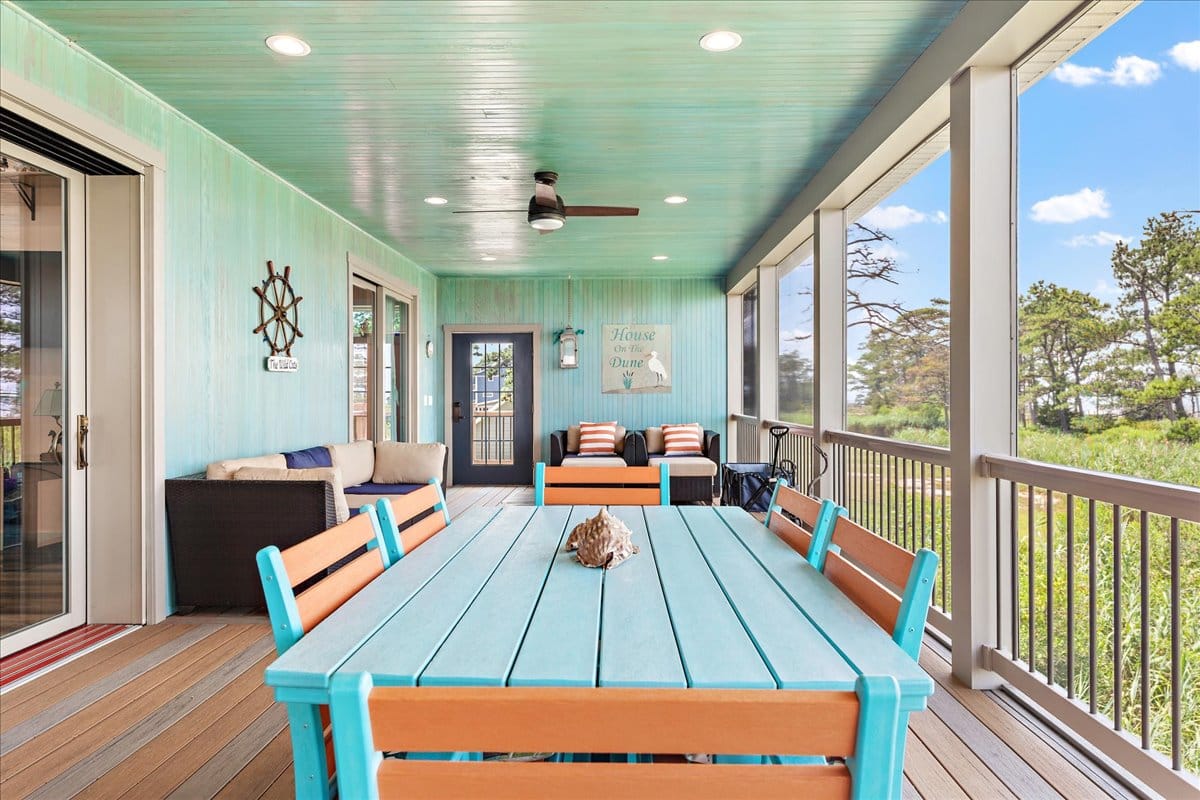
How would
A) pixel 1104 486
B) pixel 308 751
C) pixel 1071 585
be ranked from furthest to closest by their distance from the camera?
pixel 1071 585 → pixel 1104 486 → pixel 308 751

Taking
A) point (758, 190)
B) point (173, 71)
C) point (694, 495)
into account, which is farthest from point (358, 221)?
point (694, 495)

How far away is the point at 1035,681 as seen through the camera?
2271mm

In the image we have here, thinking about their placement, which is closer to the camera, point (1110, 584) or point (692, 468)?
point (1110, 584)

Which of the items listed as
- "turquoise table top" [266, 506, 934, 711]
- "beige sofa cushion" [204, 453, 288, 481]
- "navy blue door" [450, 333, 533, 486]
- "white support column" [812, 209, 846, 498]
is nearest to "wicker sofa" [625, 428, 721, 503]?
"navy blue door" [450, 333, 533, 486]

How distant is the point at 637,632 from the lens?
110 centimetres

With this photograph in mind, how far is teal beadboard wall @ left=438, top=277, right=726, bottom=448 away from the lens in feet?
27.1

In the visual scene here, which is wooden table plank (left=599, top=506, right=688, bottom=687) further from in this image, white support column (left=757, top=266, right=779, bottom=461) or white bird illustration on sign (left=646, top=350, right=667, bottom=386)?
white bird illustration on sign (left=646, top=350, right=667, bottom=386)

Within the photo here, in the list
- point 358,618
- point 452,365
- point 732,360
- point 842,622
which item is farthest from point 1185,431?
point 452,365

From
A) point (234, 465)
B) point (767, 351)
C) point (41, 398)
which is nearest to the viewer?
point (41, 398)

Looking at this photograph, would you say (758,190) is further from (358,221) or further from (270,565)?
(270,565)

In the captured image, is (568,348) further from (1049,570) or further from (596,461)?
(1049,570)

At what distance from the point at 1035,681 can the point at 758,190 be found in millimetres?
3604

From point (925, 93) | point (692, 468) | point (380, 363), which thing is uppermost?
point (925, 93)

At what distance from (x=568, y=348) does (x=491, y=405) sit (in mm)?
1256
